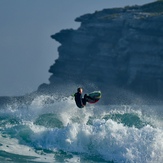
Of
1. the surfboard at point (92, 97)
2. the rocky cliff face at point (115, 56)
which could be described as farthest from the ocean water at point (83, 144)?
the rocky cliff face at point (115, 56)

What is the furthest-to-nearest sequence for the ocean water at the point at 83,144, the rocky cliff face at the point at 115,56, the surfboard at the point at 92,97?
the rocky cliff face at the point at 115,56
the surfboard at the point at 92,97
the ocean water at the point at 83,144

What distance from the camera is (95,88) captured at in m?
99.6

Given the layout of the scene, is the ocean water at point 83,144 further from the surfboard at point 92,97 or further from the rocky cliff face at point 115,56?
the rocky cliff face at point 115,56

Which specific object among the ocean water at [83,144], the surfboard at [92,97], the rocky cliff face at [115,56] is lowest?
the ocean water at [83,144]

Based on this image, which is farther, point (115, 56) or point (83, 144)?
point (115, 56)

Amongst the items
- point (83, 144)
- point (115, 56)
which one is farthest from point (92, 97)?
point (115, 56)

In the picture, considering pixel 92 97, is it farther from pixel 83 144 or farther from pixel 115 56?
pixel 115 56

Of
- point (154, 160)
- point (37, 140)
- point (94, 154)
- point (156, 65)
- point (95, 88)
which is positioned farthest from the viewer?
point (95, 88)

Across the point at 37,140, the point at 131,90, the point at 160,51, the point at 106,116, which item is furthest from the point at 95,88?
the point at 37,140

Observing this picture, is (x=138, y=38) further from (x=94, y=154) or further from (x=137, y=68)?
(x=94, y=154)

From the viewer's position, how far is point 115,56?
98.1m

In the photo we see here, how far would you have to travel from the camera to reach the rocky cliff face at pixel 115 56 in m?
93.6

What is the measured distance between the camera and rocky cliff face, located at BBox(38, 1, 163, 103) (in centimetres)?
9356

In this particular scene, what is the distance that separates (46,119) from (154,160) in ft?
41.6
